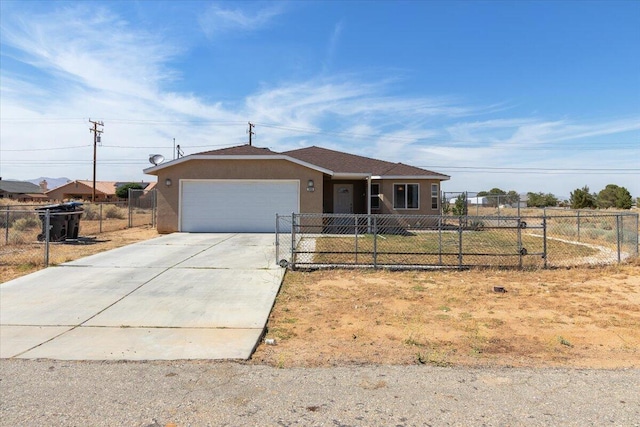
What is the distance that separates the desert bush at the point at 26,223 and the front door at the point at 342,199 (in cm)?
1571

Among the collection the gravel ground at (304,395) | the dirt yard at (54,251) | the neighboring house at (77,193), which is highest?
the neighboring house at (77,193)

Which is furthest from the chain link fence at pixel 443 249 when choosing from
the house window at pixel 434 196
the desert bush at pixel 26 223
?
the desert bush at pixel 26 223

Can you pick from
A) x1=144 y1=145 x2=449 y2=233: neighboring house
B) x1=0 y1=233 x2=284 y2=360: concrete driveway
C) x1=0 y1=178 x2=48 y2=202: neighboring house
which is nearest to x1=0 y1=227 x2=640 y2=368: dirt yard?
x1=0 y1=233 x2=284 y2=360: concrete driveway

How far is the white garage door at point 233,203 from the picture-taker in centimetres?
1758

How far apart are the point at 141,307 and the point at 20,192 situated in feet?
251

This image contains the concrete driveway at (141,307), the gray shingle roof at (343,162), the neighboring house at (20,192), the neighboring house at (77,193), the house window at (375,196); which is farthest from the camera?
the neighboring house at (77,193)

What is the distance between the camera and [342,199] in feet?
74.4

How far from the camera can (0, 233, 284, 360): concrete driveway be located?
4902mm

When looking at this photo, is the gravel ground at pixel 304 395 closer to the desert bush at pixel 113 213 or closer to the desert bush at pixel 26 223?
the desert bush at pixel 26 223

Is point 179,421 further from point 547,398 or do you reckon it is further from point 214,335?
point 547,398

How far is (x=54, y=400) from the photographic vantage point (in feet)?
11.5

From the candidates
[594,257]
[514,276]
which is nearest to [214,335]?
[514,276]

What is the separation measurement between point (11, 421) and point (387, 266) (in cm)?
770

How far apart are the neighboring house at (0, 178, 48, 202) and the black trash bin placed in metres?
56.8
